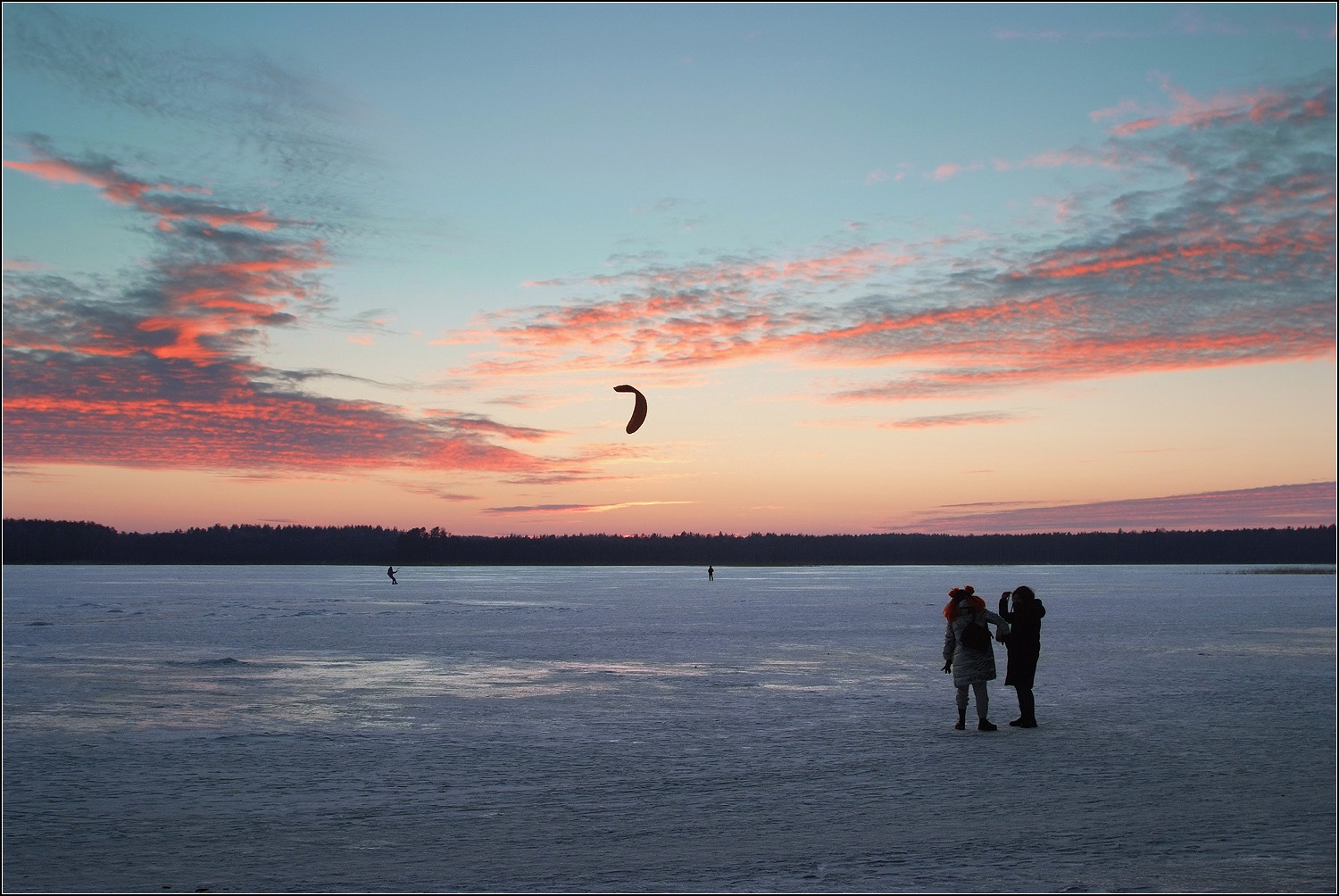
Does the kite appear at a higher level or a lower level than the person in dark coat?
higher

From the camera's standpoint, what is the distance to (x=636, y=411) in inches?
462

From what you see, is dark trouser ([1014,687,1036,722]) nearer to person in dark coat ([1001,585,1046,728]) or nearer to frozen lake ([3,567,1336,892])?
person in dark coat ([1001,585,1046,728])

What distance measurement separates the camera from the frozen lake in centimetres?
615

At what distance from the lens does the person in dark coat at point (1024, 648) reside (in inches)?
427

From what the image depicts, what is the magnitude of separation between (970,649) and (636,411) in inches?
173

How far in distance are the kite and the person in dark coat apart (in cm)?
425

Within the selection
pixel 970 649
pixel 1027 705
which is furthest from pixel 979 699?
pixel 1027 705

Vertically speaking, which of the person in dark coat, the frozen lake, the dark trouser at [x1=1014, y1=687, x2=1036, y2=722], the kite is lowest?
the frozen lake

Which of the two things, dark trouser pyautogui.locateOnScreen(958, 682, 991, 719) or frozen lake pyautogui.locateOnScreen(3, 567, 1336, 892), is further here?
dark trouser pyautogui.locateOnScreen(958, 682, 991, 719)

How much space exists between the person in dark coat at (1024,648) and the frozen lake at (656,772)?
34cm

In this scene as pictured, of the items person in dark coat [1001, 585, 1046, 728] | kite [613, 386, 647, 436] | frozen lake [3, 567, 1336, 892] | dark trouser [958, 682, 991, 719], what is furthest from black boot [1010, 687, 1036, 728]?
kite [613, 386, 647, 436]

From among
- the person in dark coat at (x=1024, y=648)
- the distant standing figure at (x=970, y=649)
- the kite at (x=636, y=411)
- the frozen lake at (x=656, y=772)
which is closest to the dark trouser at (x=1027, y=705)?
the person in dark coat at (x=1024, y=648)

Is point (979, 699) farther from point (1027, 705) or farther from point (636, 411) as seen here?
point (636, 411)

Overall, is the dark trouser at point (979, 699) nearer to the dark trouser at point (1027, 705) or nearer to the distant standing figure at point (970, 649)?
the distant standing figure at point (970, 649)
